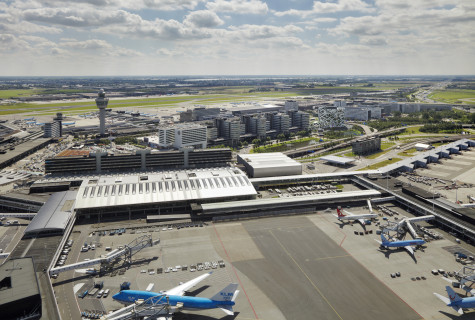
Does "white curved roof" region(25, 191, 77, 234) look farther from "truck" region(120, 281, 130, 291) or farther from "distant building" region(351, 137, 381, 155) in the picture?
"distant building" region(351, 137, 381, 155)

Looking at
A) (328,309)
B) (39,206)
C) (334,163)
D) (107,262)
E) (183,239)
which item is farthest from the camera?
(334,163)

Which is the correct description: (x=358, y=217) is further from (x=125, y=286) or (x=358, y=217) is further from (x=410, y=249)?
(x=125, y=286)

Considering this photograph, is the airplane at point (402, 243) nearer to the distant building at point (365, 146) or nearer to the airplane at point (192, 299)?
the airplane at point (192, 299)

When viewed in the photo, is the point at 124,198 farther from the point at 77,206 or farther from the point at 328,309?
the point at 328,309

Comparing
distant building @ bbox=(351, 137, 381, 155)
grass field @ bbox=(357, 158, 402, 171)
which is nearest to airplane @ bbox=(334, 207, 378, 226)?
grass field @ bbox=(357, 158, 402, 171)

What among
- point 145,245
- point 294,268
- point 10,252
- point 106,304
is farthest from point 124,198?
point 294,268

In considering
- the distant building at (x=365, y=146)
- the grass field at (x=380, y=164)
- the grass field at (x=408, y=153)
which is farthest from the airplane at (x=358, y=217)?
the grass field at (x=408, y=153)
